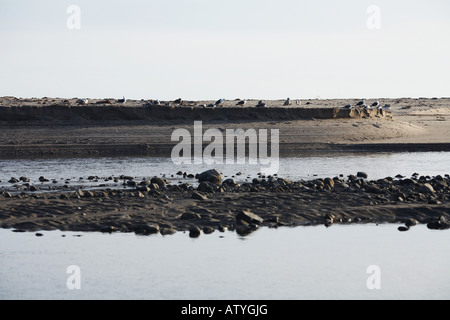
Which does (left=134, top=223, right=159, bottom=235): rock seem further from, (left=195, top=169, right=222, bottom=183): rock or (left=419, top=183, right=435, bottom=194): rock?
(left=419, top=183, right=435, bottom=194): rock

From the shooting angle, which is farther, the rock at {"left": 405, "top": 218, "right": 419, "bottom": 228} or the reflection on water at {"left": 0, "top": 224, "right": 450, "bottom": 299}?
the rock at {"left": 405, "top": 218, "right": 419, "bottom": 228}

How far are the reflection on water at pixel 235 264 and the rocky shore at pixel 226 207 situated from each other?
51cm

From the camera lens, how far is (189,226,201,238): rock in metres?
13.1

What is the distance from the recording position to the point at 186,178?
70.4ft

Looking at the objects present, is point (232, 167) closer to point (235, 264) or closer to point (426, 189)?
point (426, 189)

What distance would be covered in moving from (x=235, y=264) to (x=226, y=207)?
4028mm

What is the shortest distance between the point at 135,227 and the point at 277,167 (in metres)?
12.0

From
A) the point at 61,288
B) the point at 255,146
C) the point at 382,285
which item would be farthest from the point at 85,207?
the point at 255,146

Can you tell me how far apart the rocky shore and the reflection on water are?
51 centimetres

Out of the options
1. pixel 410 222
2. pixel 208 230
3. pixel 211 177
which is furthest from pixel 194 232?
pixel 211 177

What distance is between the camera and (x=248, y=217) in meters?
14.0

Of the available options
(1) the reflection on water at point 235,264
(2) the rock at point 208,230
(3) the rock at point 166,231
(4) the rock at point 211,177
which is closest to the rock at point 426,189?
(1) the reflection on water at point 235,264

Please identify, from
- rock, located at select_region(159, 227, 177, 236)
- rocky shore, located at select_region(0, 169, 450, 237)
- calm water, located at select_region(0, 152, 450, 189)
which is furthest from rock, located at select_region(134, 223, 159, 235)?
calm water, located at select_region(0, 152, 450, 189)

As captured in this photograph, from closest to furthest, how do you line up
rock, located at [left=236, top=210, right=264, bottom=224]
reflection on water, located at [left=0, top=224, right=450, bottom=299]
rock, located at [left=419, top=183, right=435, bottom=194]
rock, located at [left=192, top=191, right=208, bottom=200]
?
reflection on water, located at [left=0, top=224, right=450, bottom=299] → rock, located at [left=236, top=210, right=264, bottom=224] → rock, located at [left=192, top=191, right=208, bottom=200] → rock, located at [left=419, top=183, right=435, bottom=194]
